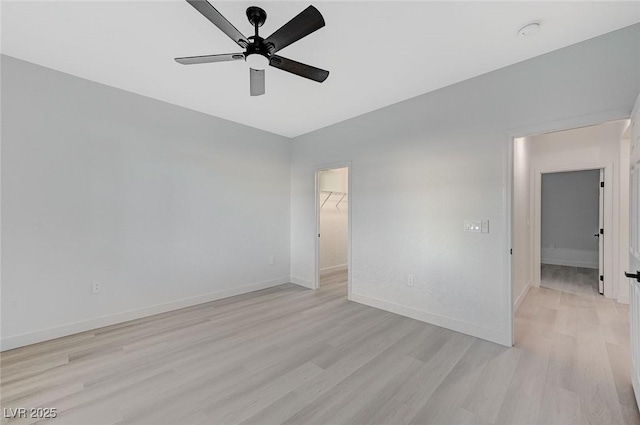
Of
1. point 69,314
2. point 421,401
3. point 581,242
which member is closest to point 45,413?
point 69,314

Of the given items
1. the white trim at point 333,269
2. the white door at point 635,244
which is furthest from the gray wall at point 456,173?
the white trim at point 333,269

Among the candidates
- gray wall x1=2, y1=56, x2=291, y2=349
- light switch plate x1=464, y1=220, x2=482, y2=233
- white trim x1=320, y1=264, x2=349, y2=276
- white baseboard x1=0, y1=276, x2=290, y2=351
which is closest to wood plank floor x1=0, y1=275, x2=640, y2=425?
white baseboard x1=0, y1=276, x2=290, y2=351

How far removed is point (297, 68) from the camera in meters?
2.02

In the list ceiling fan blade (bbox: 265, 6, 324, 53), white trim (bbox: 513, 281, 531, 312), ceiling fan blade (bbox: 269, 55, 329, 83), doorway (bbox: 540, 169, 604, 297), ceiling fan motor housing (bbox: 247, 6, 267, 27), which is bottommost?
white trim (bbox: 513, 281, 531, 312)

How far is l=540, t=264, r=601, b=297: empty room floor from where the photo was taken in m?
4.24

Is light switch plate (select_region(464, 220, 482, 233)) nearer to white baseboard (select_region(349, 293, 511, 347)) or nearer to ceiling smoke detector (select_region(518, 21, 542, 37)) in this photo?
white baseboard (select_region(349, 293, 511, 347))

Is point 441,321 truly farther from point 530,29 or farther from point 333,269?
point 333,269

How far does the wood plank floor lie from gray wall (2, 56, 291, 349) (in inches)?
16.1

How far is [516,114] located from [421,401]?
2627 millimetres

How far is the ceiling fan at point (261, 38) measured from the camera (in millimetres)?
1517

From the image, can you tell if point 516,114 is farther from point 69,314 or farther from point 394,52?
point 69,314

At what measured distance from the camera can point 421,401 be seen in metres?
1.79

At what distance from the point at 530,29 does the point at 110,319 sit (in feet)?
16.0

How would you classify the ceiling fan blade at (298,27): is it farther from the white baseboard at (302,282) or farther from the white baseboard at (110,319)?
the white baseboard at (302,282)
